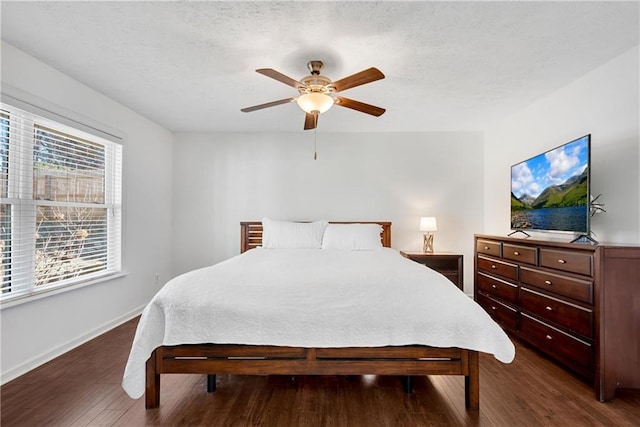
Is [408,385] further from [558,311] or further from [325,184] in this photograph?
[325,184]

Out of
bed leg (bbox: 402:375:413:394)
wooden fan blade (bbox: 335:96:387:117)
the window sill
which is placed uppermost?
wooden fan blade (bbox: 335:96:387:117)

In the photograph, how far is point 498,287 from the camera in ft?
9.84

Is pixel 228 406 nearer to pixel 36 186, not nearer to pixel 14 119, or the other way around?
pixel 36 186

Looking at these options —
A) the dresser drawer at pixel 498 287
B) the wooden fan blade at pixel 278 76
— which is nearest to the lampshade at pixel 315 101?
the wooden fan blade at pixel 278 76

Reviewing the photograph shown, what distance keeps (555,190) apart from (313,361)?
94.9 inches

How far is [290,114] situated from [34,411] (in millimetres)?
3309

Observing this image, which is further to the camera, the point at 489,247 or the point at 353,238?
the point at 353,238

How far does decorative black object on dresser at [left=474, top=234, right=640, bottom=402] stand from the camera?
189 centimetres

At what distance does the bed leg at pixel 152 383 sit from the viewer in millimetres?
1753

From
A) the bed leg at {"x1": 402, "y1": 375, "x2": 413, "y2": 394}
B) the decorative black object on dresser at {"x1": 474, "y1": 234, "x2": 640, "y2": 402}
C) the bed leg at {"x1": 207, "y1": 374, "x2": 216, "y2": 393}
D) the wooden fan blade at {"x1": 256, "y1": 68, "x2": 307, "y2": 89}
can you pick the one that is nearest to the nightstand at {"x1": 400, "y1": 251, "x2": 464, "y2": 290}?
the decorative black object on dresser at {"x1": 474, "y1": 234, "x2": 640, "y2": 402}

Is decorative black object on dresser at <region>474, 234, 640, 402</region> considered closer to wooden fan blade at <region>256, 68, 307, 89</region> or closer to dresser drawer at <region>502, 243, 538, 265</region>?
dresser drawer at <region>502, 243, 538, 265</region>

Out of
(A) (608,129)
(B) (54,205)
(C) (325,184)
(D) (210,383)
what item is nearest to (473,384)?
(D) (210,383)

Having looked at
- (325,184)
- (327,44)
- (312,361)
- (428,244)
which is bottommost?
(312,361)

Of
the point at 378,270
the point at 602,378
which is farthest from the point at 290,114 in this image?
the point at 602,378
